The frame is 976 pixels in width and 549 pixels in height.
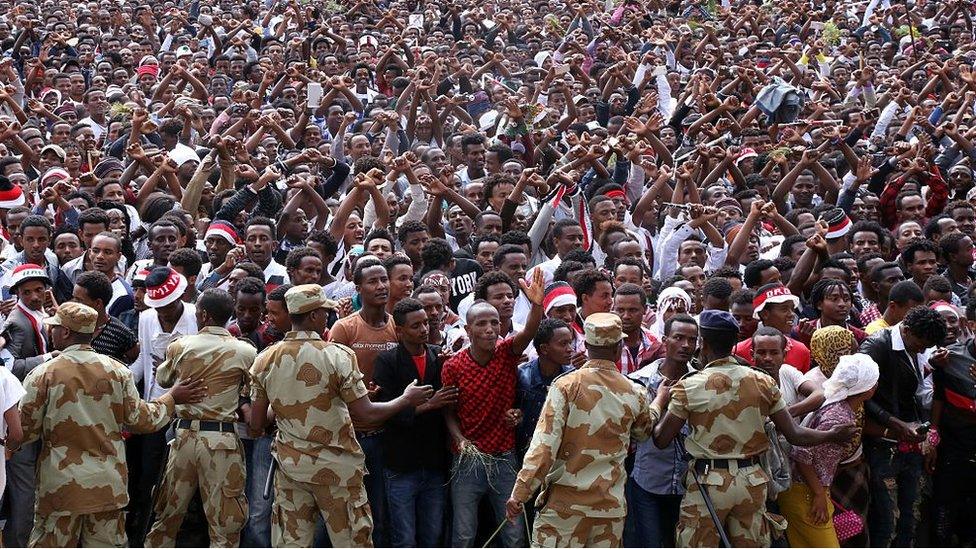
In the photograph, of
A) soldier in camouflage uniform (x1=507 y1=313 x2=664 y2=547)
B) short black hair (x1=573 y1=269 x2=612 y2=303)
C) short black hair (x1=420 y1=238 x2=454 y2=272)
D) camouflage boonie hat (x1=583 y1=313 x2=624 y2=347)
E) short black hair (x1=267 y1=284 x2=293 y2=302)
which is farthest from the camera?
short black hair (x1=420 y1=238 x2=454 y2=272)

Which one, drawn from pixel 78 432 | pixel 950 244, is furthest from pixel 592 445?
pixel 950 244

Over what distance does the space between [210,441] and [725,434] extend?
2.77 metres

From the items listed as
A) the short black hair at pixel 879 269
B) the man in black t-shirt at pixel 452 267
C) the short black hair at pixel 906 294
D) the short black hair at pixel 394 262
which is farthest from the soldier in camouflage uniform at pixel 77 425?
the short black hair at pixel 879 269

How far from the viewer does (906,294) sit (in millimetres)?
7453

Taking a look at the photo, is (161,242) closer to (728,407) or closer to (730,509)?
(728,407)

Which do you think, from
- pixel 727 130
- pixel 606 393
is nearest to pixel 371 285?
pixel 606 393

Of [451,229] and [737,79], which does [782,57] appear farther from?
[451,229]

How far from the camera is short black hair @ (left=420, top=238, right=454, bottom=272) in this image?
8.34m

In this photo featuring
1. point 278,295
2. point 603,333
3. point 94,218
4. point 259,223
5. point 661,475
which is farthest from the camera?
point 94,218

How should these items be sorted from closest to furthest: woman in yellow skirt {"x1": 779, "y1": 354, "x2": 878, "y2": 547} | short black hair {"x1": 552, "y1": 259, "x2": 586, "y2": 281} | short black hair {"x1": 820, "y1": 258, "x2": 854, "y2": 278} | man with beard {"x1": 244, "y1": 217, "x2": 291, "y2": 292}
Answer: woman in yellow skirt {"x1": 779, "y1": 354, "x2": 878, "y2": 547} → short black hair {"x1": 552, "y1": 259, "x2": 586, "y2": 281} → short black hair {"x1": 820, "y1": 258, "x2": 854, "y2": 278} → man with beard {"x1": 244, "y1": 217, "x2": 291, "y2": 292}

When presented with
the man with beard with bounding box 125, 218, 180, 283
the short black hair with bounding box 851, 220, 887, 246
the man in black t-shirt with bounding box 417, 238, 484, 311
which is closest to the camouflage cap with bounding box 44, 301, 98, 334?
the man with beard with bounding box 125, 218, 180, 283

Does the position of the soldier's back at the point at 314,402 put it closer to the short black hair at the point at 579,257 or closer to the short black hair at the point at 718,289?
the short black hair at the point at 718,289

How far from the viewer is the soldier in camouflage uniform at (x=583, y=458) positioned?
18.9 feet

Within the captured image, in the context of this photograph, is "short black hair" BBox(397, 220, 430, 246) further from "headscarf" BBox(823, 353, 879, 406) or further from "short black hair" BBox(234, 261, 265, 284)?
"headscarf" BBox(823, 353, 879, 406)
